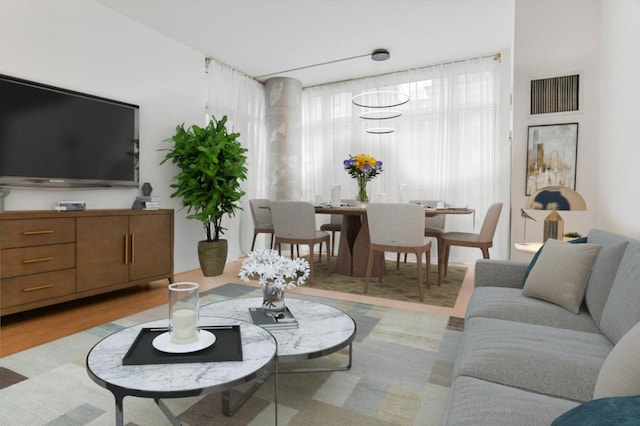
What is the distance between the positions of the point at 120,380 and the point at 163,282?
10.1 feet

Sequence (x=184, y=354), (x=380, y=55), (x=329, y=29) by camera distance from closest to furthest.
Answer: (x=184, y=354)
(x=329, y=29)
(x=380, y=55)

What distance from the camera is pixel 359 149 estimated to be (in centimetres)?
580

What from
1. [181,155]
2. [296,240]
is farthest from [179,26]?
[296,240]

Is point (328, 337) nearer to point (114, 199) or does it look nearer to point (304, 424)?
point (304, 424)

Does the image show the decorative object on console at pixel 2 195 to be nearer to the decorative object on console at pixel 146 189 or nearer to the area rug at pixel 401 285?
the decorative object on console at pixel 146 189

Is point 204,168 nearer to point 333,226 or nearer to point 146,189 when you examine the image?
point 146,189

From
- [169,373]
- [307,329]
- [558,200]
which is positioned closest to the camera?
[169,373]

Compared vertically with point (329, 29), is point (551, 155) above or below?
below

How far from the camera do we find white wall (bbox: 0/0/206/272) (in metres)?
2.99

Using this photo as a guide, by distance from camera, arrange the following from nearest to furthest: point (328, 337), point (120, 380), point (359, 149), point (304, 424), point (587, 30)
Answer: point (120, 380)
point (304, 424)
point (328, 337)
point (587, 30)
point (359, 149)

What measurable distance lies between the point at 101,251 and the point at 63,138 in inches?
40.6

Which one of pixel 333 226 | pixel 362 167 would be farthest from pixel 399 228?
pixel 333 226

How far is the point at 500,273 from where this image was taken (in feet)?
7.59

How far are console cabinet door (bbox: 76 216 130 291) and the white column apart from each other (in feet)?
9.02
